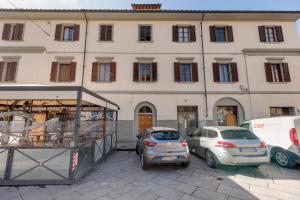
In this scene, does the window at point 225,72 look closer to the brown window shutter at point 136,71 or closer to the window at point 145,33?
the window at point 145,33

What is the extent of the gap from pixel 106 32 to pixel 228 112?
1174 cm

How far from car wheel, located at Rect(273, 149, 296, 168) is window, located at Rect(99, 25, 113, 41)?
501 inches

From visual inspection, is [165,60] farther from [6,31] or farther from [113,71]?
[6,31]

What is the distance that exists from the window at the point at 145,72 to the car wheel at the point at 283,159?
28.3 feet

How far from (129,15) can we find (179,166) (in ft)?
38.7

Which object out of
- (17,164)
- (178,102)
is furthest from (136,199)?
(178,102)

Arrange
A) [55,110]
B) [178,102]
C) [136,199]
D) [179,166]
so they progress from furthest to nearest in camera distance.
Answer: [178,102] < [55,110] < [179,166] < [136,199]

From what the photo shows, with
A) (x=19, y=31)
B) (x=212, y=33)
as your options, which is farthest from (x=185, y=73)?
(x=19, y=31)

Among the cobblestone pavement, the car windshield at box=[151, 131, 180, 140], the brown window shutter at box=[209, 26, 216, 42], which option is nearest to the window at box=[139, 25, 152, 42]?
the brown window shutter at box=[209, 26, 216, 42]

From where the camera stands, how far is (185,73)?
1233 cm

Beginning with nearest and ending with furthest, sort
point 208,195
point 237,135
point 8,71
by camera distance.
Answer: point 208,195
point 237,135
point 8,71

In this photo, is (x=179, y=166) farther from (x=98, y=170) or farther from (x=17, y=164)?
(x=17, y=164)

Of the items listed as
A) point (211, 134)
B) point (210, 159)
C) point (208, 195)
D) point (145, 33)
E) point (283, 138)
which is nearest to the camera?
point (208, 195)

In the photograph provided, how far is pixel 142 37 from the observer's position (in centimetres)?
1275
